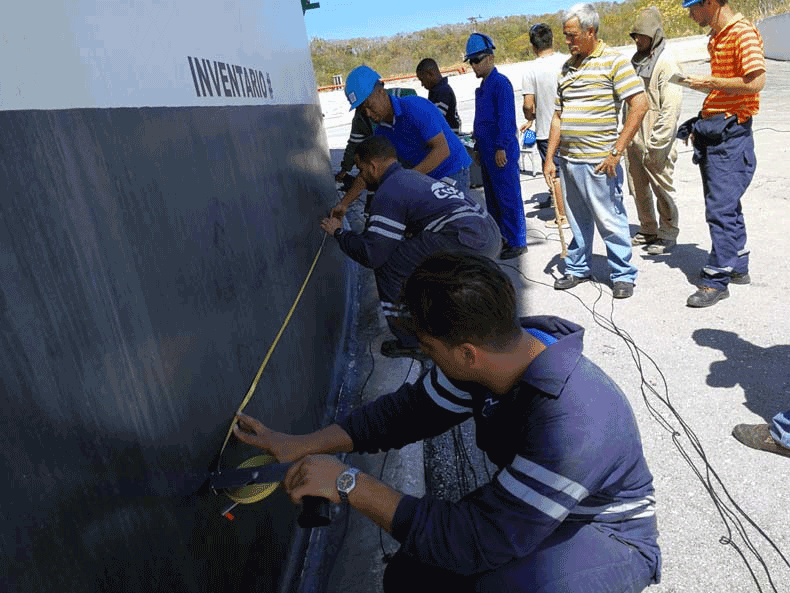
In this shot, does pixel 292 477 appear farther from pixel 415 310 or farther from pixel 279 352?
pixel 279 352

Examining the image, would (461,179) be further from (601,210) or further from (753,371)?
(753,371)

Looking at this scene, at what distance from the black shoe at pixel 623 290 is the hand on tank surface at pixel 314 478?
3.42 metres

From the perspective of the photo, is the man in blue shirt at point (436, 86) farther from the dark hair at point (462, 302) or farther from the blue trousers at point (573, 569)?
the blue trousers at point (573, 569)

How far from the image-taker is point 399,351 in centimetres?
444

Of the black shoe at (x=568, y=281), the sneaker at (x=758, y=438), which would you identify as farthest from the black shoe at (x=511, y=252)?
the sneaker at (x=758, y=438)

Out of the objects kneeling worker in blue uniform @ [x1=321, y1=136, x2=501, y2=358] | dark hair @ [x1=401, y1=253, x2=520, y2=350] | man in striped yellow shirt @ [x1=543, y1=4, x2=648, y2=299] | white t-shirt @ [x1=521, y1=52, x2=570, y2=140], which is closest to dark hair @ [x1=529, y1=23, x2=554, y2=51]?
white t-shirt @ [x1=521, y1=52, x2=570, y2=140]

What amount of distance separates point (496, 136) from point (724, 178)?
6.78 feet

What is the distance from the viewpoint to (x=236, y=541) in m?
2.04

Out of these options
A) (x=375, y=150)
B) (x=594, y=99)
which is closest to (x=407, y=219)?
(x=375, y=150)

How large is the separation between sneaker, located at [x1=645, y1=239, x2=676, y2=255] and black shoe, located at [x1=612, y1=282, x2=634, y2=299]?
2.81ft

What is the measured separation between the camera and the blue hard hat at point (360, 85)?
4160 mm

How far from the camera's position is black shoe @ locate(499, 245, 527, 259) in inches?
236

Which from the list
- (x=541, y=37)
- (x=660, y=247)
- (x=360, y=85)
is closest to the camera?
(x=360, y=85)

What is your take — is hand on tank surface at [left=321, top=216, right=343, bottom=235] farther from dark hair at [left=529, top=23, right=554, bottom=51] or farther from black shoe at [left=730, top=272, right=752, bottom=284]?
dark hair at [left=529, top=23, right=554, bottom=51]
